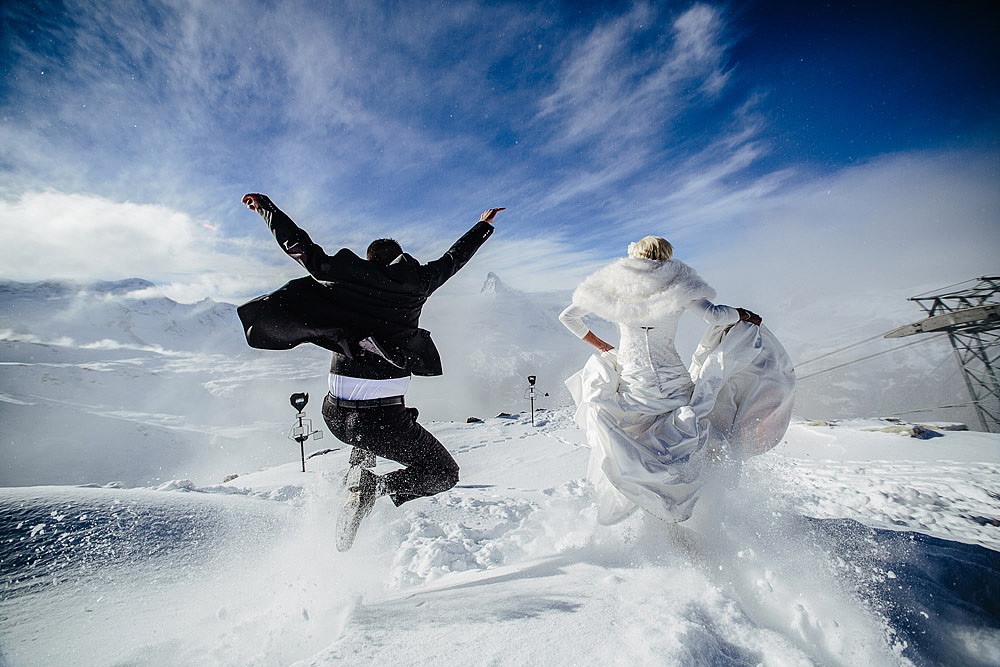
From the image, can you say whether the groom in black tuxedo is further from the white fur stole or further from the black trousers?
the white fur stole

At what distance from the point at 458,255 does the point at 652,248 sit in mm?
1577

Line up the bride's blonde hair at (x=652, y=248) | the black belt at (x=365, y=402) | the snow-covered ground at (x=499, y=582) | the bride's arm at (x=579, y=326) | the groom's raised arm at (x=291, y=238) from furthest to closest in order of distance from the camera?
the bride's arm at (x=579, y=326) < the bride's blonde hair at (x=652, y=248) < the black belt at (x=365, y=402) < the groom's raised arm at (x=291, y=238) < the snow-covered ground at (x=499, y=582)

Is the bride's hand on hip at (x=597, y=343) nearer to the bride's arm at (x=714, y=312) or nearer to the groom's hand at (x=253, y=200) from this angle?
the bride's arm at (x=714, y=312)

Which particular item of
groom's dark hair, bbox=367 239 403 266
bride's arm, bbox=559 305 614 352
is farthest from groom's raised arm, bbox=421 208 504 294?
bride's arm, bbox=559 305 614 352

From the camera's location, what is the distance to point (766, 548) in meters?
2.45

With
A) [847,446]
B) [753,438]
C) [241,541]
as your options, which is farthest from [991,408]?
[241,541]

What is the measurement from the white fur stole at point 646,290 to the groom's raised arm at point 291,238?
2086mm

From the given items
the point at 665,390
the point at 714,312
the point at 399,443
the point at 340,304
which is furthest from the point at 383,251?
the point at 714,312

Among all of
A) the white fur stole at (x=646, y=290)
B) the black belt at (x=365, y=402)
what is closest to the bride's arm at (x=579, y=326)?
the white fur stole at (x=646, y=290)

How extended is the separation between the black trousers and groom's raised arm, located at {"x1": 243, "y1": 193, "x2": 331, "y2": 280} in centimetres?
88

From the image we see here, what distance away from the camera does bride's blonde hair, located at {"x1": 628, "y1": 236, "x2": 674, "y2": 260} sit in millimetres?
3025

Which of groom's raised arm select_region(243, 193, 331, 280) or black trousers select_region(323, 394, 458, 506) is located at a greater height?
groom's raised arm select_region(243, 193, 331, 280)

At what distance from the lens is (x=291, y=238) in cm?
212

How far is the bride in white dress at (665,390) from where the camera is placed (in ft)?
9.07
